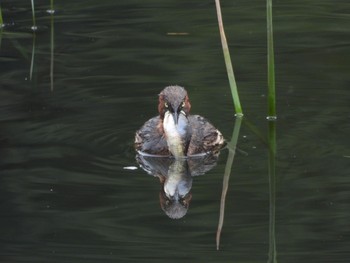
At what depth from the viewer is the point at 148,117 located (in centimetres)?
1005

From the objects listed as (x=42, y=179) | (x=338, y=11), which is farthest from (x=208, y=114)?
(x=338, y=11)

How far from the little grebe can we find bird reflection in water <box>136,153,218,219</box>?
0.21 ft

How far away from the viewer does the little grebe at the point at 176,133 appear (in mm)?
9203

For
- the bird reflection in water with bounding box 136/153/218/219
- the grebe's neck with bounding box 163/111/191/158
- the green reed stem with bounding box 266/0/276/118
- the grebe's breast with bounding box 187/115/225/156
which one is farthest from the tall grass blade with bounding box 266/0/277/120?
the grebe's neck with bounding box 163/111/191/158

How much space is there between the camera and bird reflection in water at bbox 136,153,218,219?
787 centimetres

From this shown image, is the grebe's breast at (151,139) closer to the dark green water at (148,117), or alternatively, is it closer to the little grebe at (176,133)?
the little grebe at (176,133)

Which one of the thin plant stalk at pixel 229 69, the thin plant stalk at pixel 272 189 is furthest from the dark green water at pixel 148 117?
the thin plant stalk at pixel 229 69

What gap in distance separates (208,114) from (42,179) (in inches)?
76.2

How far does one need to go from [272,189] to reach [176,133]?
1.45 m

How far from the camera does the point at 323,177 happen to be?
8133 millimetres

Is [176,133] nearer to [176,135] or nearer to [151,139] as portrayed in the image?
[176,135]

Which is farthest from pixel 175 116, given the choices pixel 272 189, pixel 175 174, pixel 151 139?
pixel 272 189

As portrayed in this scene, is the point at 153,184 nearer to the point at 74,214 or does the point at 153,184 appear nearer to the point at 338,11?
the point at 74,214

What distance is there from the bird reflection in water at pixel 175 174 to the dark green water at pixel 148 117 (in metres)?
A: 0.09
